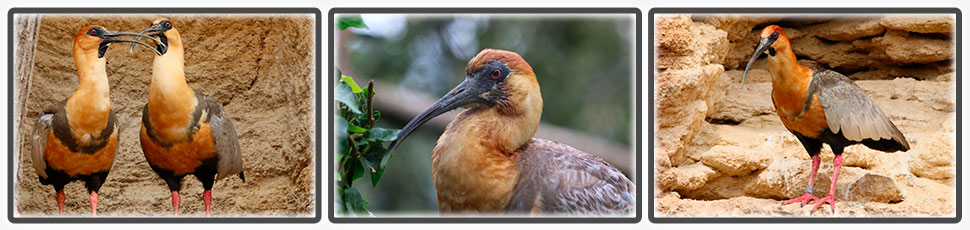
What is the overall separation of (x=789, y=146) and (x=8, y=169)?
2.21m

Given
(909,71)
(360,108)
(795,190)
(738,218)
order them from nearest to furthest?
(360,108), (738,218), (795,190), (909,71)

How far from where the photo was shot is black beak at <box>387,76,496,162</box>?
2.08 metres

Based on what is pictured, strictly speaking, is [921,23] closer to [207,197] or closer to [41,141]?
[207,197]

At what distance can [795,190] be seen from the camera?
2.46 metres

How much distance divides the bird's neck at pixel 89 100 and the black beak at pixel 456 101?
2.53 feet

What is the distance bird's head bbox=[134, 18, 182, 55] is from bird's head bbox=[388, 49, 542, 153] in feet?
2.11

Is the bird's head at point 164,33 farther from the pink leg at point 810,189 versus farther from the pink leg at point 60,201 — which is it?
the pink leg at point 810,189

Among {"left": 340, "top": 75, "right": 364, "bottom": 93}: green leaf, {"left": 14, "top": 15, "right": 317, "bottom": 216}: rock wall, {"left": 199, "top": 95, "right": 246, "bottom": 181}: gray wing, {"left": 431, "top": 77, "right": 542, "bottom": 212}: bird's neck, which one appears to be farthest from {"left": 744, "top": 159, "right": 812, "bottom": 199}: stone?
{"left": 199, "top": 95, "right": 246, "bottom": 181}: gray wing

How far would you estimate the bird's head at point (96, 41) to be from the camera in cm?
216

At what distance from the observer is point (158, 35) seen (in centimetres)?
217

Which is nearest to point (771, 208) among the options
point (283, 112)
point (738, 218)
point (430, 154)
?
point (738, 218)

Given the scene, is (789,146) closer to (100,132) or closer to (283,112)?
(283,112)

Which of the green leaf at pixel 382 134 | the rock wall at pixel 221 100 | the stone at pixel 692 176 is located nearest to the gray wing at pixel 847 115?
the stone at pixel 692 176

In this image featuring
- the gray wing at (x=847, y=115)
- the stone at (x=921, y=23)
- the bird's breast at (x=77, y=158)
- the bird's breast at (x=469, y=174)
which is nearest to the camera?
the bird's breast at (x=469, y=174)
